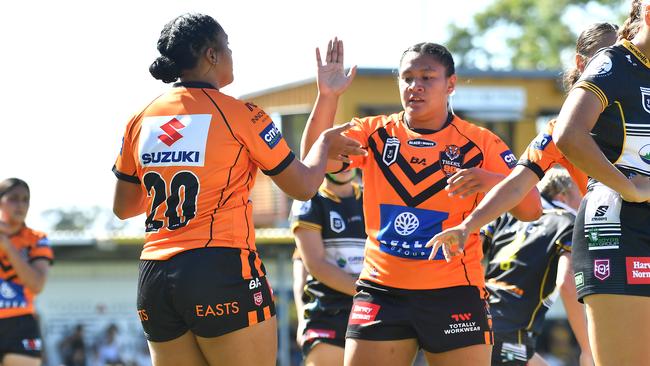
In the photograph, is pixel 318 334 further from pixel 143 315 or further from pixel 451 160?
pixel 143 315

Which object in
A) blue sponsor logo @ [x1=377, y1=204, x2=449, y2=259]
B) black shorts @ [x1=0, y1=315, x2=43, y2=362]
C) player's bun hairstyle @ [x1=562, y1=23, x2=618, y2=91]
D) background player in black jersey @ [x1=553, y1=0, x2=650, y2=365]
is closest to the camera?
background player in black jersey @ [x1=553, y1=0, x2=650, y2=365]

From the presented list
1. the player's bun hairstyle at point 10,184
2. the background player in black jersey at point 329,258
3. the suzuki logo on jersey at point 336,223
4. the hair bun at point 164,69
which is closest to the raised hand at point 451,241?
the hair bun at point 164,69

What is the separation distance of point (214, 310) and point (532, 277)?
3035 millimetres

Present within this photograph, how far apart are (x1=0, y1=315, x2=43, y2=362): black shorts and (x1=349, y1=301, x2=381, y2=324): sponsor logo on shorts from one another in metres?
4.71

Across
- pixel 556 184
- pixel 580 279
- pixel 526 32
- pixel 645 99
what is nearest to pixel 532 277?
pixel 556 184

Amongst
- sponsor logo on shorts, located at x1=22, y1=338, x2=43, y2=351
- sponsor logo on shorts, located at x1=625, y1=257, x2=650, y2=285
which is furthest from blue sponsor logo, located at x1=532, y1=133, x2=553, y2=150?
sponsor logo on shorts, located at x1=22, y1=338, x2=43, y2=351

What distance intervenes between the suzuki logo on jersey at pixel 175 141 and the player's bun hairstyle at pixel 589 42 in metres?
2.24

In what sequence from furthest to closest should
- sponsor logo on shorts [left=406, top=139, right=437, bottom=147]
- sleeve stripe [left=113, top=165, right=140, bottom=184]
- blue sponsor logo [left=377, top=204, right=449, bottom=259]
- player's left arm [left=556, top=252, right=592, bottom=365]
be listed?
player's left arm [left=556, top=252, right=592, bottom=365] → sponsor logo on shorts [left=406, top=139, right=437, bottom=147] → blue sponsor logo [left=377, top=204, right=449, bottom=259] → sleeve stripe [left=113, top=165, right=140, bottom=184]

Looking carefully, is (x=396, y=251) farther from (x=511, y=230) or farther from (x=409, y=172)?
(x=511, y=230)

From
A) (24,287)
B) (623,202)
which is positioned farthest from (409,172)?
(24,287)

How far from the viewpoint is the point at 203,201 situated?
524cm

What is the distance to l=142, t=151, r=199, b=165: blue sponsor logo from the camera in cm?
524

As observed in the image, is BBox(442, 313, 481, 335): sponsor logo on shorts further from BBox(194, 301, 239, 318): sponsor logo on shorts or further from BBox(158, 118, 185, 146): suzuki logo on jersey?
BBox(158, 118, 185, 146): suzuki logo on jersey

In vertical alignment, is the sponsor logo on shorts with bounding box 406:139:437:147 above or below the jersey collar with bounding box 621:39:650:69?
below
